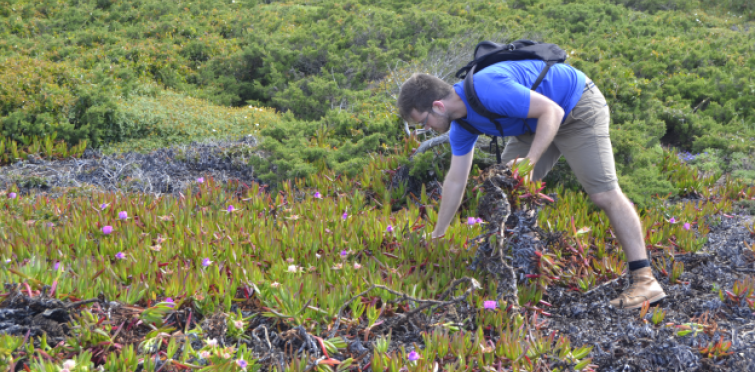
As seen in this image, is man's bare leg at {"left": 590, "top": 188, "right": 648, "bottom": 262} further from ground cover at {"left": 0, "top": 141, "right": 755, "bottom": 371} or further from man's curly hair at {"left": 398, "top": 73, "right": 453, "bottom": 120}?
man's curly hair at {"left": 398, "top": 73, "right": 453, "bottom": 120}

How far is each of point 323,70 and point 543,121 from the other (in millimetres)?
7137

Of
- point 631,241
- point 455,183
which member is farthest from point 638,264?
point 455,183

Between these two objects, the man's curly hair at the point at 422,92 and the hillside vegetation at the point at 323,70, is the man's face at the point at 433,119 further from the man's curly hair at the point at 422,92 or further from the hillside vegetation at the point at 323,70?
the hillside vegetation at the point at 323,70

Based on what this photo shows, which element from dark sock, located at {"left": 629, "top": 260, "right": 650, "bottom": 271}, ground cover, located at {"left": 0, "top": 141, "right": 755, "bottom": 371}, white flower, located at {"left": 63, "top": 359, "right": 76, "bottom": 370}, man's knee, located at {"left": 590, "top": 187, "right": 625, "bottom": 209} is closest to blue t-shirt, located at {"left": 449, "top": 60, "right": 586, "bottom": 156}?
ground cover, located at {"left": 0, "top": 141, "right": 755, "bottom": 371}

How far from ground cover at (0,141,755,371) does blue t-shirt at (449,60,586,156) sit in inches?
15.2

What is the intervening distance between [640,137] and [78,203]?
18.0ft

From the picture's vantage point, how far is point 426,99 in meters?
3.57

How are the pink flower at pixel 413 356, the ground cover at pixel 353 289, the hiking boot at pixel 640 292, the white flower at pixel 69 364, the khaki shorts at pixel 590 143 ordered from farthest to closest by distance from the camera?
1. the khaki shorts at pixel 590 143
2. the hiking boot at pixel 640 292
3. the ground cover at pixel 353 289
4. the pink flower at pixel 413 356
5. the white flower at pixel 69 364

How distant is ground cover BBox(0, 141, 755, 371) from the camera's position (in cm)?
279

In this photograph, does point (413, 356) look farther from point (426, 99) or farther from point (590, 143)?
point (590, 143)

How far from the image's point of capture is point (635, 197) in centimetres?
481

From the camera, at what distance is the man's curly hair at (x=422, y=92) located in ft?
11.7

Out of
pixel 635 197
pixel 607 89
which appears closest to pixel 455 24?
pixel 607 89

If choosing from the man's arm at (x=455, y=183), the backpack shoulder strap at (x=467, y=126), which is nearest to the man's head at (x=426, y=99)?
the backpack shoulder strap at (x=467, y=126)
